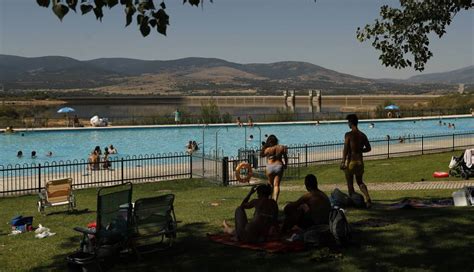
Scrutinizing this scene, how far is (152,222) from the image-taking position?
8188 mm

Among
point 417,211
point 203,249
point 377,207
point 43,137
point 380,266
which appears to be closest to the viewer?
point 380,266

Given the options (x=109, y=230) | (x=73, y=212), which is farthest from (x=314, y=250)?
(x=73, y=212)

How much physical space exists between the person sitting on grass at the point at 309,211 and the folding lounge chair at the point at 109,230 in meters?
2.54

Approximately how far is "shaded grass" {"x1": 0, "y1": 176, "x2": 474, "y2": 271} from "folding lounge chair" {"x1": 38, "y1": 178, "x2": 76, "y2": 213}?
5.01 feet

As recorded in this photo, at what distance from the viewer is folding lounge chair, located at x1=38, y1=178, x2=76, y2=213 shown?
1388cm

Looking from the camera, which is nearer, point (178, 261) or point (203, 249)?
point (178, 261)

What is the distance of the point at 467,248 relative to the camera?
25.7 ft

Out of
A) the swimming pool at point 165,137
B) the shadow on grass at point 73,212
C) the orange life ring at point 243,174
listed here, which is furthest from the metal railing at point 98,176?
the swimming pool at point 165,137

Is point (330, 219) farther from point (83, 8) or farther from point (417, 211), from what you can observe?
point (83, 8)

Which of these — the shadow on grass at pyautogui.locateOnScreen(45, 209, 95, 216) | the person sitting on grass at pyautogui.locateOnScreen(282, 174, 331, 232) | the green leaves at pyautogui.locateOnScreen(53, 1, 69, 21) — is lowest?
the shadow on grass at pyautogui.locateOnScreen(45, 209, 95, 216)

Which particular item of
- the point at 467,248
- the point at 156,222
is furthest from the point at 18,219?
the point at 467,248

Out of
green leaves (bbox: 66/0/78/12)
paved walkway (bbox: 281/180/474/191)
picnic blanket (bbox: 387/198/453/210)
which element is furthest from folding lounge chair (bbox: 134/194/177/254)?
paved walkway (bbox: 281/180/474/191)

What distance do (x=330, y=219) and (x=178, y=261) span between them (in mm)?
2282

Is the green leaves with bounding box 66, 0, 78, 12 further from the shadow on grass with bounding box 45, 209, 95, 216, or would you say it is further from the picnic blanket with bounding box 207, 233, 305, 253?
the shadow on grass with bounding box 45, 209, 95, 216
